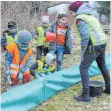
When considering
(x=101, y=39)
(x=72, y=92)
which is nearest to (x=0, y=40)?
(x=72, y=92)

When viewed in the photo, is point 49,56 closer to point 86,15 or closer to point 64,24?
point 64,24

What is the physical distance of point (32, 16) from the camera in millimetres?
8305

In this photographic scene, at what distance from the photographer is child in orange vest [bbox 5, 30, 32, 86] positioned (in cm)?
471

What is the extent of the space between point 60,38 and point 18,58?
168 cm

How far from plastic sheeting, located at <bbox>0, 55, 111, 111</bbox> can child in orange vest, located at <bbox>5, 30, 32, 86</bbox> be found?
298 millimetres

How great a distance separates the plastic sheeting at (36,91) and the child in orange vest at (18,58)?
0.98ft

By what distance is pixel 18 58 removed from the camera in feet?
15.7

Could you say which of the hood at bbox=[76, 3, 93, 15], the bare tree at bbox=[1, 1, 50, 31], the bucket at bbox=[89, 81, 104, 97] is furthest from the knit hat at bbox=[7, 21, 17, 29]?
the bucket at bbox=[89, 81, 104, 97]

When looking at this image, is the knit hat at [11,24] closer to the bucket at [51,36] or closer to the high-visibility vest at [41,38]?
the bucket at [51,36]

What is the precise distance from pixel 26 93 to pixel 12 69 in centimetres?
61

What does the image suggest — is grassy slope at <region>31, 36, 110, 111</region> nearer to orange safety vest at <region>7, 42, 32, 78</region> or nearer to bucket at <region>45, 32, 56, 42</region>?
orange safety vest at <region>7, 42, 32, 78</region>

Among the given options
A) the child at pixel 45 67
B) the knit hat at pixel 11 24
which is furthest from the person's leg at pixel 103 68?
the knit hat at pixel 11 24

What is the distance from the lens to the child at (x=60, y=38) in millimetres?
6163

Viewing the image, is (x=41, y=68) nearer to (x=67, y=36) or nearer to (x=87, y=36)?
(x=67, y=36)
